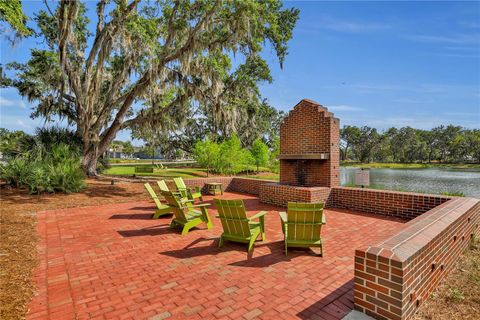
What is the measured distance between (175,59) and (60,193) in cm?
822

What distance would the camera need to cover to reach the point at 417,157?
80062 mm

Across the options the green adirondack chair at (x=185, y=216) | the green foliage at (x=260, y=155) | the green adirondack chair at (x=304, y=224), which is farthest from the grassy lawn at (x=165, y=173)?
the green adirondack chair at (x=304, y=224)

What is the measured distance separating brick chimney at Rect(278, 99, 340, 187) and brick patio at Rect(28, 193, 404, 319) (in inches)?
111

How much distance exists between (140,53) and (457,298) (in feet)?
47.8

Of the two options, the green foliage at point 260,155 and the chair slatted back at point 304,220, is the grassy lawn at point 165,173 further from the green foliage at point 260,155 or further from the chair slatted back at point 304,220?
the chair slatted back at point 304,220

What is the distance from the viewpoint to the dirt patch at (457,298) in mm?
2816

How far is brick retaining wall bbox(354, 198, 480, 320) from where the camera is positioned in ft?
8.29

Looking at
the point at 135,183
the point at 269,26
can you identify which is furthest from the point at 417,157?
the point at 135,183

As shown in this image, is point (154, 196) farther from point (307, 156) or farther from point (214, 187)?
point (307, 156)

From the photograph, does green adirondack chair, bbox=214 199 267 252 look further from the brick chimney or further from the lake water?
the lake water

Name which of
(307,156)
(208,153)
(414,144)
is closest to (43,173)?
(307,156)

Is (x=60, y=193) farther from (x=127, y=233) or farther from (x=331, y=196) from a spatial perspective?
(x=331, y=196)

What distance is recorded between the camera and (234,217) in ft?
15.7

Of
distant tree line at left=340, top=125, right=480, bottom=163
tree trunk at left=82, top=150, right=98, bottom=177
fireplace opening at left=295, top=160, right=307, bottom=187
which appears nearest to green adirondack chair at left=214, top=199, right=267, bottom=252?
fireplace opening at left=295, top=160, right=307, bottom=187
